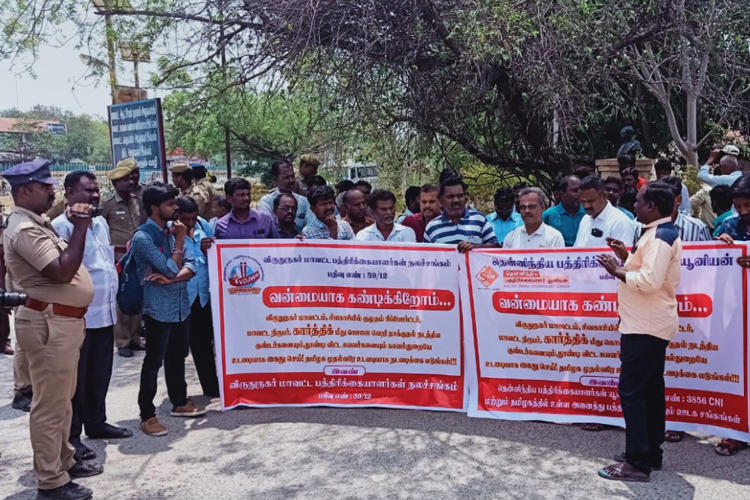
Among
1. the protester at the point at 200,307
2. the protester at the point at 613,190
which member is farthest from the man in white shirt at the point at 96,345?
the protester at the point at 613,190

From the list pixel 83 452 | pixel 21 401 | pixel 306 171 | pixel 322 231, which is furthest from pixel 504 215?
pixel 21 401

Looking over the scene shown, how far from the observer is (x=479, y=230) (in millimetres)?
5570

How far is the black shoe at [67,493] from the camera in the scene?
3875mm

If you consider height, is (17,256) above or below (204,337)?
above

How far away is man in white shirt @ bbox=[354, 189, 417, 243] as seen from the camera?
564cm

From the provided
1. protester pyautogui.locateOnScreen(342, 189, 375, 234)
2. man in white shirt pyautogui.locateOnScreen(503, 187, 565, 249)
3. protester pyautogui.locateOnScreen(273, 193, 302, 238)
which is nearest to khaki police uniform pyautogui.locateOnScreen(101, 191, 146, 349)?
protester pyautogui.locateOnScreen(273, 193, 302, 238)

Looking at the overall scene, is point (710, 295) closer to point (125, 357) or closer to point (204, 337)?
point (204, 337)

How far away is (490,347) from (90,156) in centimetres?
9123

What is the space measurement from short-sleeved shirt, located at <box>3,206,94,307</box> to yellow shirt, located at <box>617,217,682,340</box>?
317 centimetres

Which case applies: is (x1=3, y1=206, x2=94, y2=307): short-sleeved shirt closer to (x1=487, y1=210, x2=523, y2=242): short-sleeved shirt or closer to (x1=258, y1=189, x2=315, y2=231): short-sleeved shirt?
(x1=258, y1=189, x2=315, y2=231): short-sleeved shirt

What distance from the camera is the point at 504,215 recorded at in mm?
6738

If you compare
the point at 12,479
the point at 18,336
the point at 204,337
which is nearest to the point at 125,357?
the point at 204,337

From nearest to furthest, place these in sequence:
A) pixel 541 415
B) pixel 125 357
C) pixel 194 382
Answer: pixel 541 415, pixel 194 382, pixel 125 357

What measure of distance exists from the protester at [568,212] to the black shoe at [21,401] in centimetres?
487
